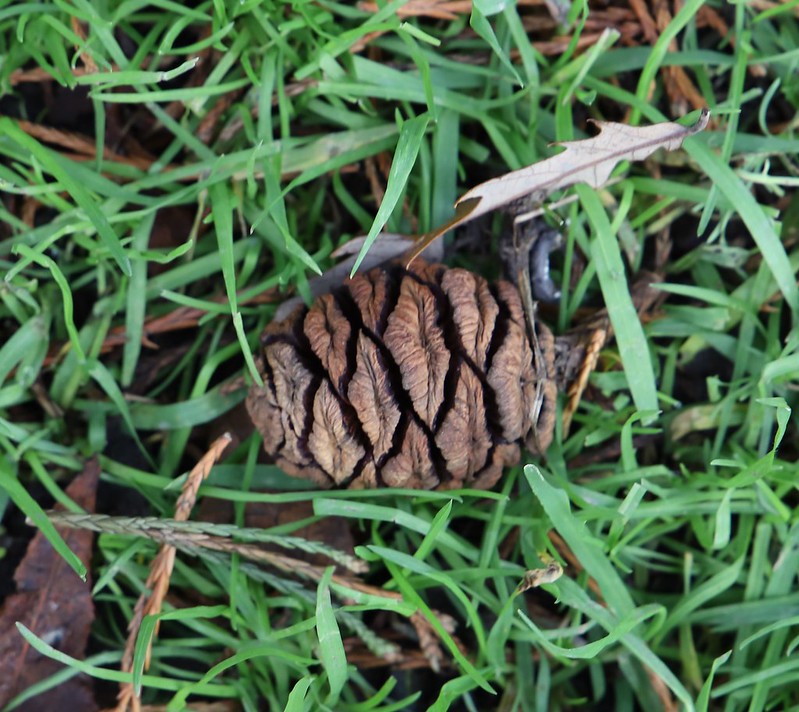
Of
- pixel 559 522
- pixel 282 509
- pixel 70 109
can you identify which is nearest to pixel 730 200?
pixel 559 522

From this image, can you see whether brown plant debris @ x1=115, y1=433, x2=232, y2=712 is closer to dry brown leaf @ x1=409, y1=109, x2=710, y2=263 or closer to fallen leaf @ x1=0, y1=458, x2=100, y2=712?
fallen leaf @ x1=0, y1=458, x2=100, y2=712

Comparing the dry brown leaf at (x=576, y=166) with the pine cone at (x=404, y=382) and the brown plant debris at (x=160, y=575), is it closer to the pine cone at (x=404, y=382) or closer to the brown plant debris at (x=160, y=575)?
the pine cone at (x=404, y=382)

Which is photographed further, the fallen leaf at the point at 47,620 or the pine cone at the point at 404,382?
the fallen leaf at the point at 47,620

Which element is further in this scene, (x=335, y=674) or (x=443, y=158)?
(x=443, y=158)

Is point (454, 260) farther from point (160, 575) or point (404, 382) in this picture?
point (160, 575)

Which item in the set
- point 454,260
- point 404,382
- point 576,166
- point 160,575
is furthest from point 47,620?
point 576,166

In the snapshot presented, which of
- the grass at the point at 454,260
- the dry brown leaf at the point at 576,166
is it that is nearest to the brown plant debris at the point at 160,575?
the grass at the point at 454,260

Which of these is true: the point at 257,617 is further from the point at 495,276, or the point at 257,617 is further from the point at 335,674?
the point at 495,276
